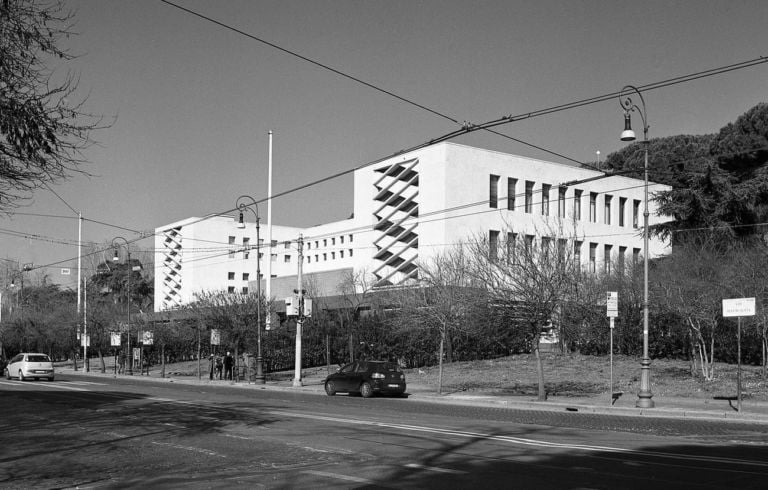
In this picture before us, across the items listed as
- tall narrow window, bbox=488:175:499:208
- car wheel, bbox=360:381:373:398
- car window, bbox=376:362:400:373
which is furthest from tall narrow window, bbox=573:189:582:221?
car wheel, bbox=360:381:373:398

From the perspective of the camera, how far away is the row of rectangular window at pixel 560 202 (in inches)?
2462

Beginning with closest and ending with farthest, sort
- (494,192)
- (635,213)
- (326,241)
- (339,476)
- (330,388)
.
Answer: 1. (339,476)
2. (330,388)
3. (494,192)
4. (635,213)
5. (326,241)

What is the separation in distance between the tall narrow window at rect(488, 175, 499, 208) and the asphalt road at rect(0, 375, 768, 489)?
1545 inches

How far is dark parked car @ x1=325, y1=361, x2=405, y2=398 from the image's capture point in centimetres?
3347

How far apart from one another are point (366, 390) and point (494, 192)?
3204cm

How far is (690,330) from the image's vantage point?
34.1 m

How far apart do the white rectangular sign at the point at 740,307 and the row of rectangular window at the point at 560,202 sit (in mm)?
35236

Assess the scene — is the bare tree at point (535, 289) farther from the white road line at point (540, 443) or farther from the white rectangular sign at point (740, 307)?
the white road line at point (540, 443)

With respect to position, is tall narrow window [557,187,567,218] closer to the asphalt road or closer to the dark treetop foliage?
the dark treetop foliage

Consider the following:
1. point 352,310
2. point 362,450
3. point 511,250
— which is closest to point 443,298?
point 511,250

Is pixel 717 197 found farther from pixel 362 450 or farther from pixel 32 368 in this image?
pixel 32 368

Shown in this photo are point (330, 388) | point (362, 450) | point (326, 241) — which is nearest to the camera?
point (362, 450)

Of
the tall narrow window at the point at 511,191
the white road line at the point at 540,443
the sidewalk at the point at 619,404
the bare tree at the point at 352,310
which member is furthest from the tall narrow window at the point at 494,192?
the white road line at the point at 540,443

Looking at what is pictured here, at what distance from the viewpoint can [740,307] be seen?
23.2 m
